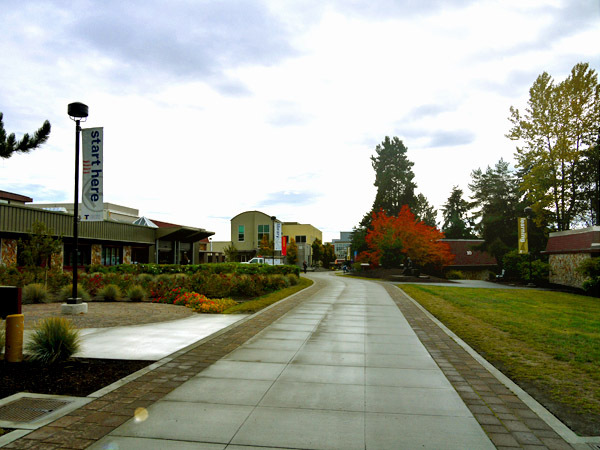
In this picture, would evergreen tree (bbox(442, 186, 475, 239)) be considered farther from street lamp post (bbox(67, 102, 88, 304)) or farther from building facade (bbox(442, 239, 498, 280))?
street lamp post (bbox(67, 102, 88, 304))

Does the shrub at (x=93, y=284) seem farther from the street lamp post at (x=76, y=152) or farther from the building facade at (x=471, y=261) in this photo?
the building facade at (x=471, y=261)

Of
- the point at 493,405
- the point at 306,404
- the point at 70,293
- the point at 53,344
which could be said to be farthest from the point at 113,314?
the point at 493,405

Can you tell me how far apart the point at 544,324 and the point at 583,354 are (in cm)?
452

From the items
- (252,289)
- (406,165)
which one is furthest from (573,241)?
(406,165)

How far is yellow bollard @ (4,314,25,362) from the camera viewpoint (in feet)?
22.5

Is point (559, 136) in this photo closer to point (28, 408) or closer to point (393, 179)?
point (393, 179)

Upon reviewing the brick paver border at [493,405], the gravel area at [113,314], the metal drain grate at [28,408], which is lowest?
the brick paver border at [493,405]

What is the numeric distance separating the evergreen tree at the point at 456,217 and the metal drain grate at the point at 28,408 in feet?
283

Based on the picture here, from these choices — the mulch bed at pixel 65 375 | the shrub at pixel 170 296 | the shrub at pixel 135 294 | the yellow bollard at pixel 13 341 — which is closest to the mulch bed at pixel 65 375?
the mulch bed at pixel 65 375

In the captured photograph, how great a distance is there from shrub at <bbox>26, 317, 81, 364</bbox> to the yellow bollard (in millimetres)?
153

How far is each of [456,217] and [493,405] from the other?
89.2 m

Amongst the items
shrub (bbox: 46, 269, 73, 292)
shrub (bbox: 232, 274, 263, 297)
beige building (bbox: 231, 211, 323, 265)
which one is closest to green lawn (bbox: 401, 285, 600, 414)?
shrub (bbox: 232, 274, 263, 297)

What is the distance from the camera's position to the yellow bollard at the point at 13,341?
22.5 ft

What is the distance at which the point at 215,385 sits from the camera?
5934mm
